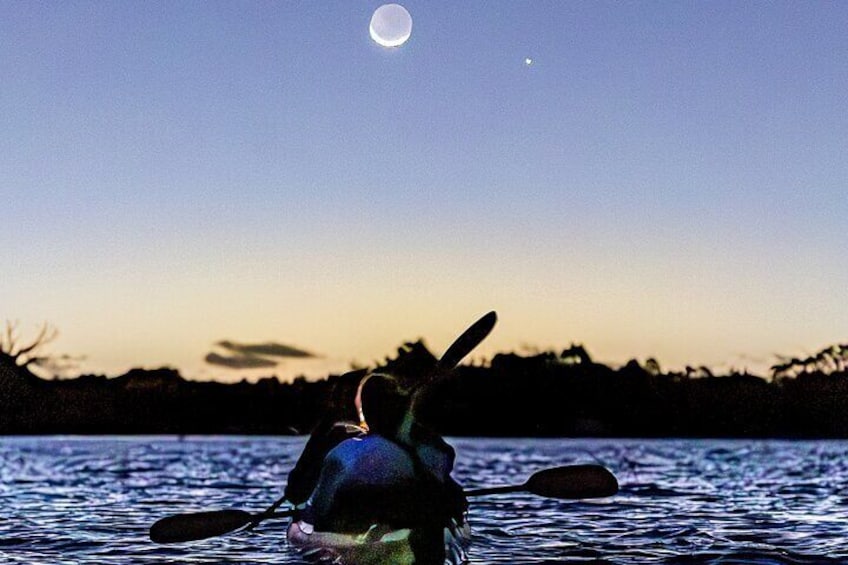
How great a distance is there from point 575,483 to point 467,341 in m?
2.40

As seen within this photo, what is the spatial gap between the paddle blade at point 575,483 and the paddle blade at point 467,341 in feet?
6.49

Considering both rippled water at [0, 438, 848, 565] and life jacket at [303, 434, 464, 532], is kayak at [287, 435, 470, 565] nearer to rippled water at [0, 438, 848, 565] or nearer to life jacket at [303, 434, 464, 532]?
life jacket at [303, 434, 464, 532]

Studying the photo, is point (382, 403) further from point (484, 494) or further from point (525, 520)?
point (525, 520)

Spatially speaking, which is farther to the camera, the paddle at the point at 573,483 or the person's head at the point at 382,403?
the paddle at the point at 573,483

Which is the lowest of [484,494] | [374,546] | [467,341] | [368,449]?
[374,546]

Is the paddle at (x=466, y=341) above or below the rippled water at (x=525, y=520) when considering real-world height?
above

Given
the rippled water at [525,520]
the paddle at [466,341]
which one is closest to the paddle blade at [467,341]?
the paddle at [466,341]

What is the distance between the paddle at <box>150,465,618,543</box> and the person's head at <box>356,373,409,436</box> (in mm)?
1706

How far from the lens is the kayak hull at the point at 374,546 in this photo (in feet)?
44.9

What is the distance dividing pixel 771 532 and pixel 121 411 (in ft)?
316

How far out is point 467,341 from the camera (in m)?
14.1

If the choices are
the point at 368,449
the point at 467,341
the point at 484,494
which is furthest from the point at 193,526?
the point at 467,341

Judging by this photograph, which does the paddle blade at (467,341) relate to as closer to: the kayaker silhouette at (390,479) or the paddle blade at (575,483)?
the kayaker silhouette at (390,479)

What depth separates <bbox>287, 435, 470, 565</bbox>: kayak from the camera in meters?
13.5
